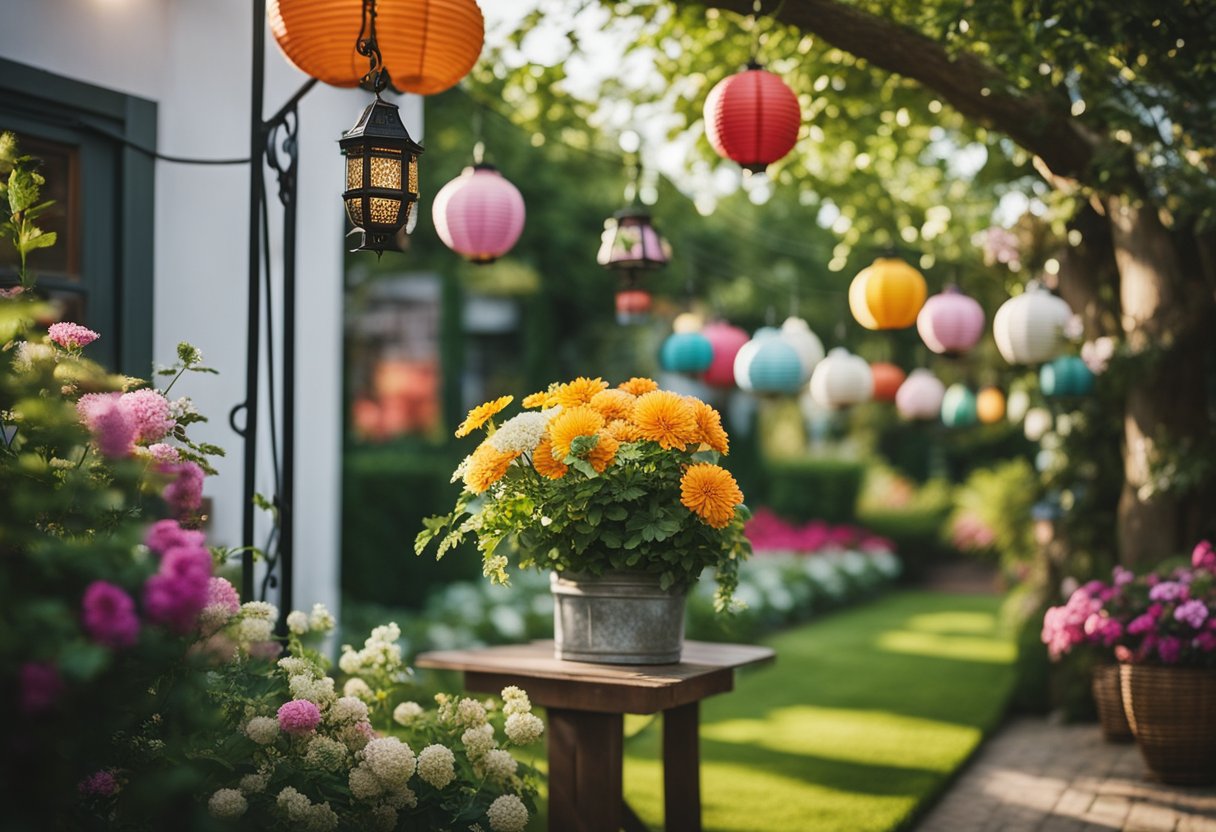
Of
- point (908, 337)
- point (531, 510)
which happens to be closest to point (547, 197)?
point (908, 337)

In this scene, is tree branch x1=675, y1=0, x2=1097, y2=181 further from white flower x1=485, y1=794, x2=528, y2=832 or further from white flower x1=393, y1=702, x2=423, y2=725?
white flower x1=485, y1=794, x2=528, y2=832

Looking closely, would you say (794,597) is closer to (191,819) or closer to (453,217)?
(453,217)

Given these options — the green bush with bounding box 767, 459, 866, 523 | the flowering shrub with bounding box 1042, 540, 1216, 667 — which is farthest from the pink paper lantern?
the green bush with bounding box 767, 459, 866, 523

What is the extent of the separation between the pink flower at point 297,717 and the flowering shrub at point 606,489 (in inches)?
23.9

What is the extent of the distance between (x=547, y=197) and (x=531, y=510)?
30.9ft

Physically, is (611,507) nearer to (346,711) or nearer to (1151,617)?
(346,711)

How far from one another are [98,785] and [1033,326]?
188 inches

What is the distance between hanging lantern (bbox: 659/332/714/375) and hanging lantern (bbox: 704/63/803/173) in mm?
2612

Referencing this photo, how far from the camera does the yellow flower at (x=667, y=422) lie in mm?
3309

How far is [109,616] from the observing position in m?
1.90

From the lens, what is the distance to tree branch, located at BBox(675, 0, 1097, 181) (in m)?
4.62

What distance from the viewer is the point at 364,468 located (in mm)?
9547

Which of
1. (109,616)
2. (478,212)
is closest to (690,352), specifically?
(478,212)

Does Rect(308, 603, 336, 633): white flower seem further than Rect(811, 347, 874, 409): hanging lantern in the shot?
No
